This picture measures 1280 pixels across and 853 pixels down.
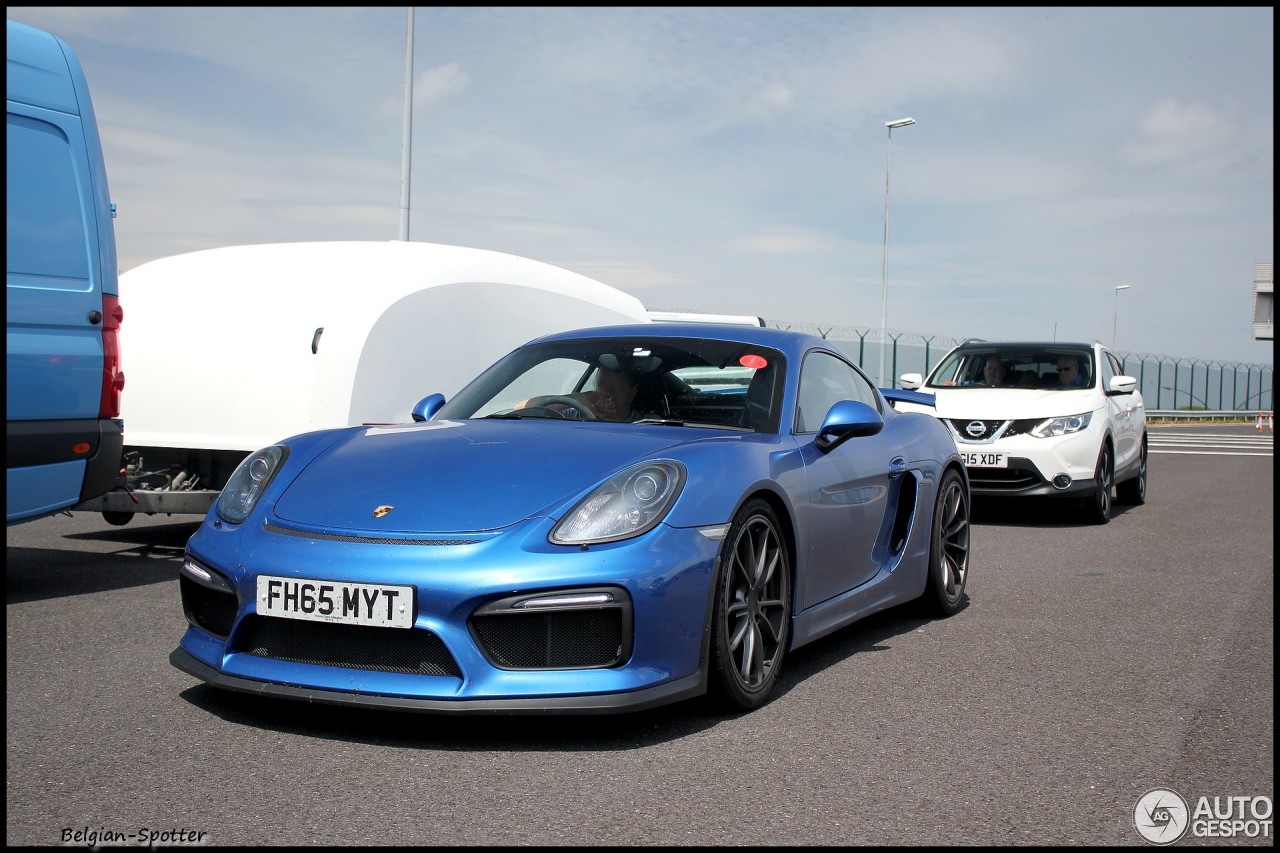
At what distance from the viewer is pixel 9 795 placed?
10.2 ft

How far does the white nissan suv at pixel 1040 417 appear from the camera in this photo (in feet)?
32.9

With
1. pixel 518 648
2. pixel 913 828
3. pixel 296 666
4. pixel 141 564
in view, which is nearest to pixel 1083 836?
pixel 913 828

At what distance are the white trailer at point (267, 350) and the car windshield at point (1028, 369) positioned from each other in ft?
17.1

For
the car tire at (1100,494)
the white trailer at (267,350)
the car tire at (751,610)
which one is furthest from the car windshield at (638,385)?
the car tire at (1100,494)

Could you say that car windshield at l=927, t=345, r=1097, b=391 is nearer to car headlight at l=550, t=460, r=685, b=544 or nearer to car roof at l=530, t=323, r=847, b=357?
car roof at l=530, t=323, r=847, b=357

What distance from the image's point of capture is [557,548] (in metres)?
3.61

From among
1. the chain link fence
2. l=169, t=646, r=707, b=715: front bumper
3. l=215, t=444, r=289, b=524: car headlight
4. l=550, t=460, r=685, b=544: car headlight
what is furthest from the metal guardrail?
l=169, t=646, r=707, b=715: front bumper

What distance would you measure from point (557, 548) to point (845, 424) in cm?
Answer: 146

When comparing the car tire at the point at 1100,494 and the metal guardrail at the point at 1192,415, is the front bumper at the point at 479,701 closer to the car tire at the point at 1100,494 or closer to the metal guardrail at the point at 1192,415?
the car tire at the point at 1100,494

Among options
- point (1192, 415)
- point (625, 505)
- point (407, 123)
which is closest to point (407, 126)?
point (407, 123)

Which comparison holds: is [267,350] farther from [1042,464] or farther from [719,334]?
[1042,464]

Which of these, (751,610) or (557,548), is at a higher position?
(557,548)

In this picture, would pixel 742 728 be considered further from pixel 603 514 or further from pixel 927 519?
pixel 927 519

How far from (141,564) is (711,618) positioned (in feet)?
15.0
